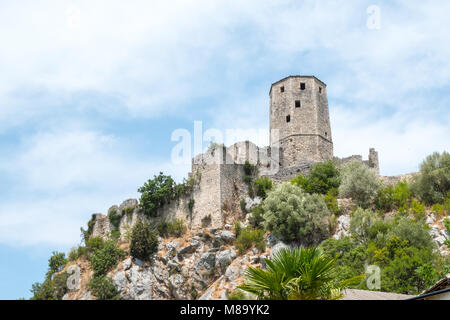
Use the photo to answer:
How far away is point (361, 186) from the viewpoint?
28.7 m

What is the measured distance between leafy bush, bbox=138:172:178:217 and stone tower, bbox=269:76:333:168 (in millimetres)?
8756

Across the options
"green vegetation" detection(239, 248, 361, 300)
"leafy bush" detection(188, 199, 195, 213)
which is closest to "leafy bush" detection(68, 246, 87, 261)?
"leafy bush" detection(188, 199, 195, 213)

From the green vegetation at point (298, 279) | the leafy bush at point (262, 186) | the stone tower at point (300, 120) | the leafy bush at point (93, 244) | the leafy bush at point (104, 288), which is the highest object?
the stone tower at point (300, 120)

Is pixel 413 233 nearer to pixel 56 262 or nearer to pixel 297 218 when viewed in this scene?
pixel 297 218

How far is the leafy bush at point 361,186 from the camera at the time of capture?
28.6 m

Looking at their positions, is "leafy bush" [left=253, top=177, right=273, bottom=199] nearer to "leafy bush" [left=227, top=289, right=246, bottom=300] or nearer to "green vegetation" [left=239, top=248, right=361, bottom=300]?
"leafy bush" [left=227, top=289, right=246, bottom=300]

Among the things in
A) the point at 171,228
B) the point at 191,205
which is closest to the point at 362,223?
the point at 191,205

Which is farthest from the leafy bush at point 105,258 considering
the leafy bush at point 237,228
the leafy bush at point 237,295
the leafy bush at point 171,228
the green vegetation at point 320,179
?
the green vegetation at point 320,179

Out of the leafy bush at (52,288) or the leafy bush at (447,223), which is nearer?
the leafy bush at (447,223)

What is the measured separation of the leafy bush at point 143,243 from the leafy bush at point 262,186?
6989 mm

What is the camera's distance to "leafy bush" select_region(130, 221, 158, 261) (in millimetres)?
30625

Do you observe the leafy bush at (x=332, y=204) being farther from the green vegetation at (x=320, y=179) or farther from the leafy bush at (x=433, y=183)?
the leafy bush at (x=433, y=183)
